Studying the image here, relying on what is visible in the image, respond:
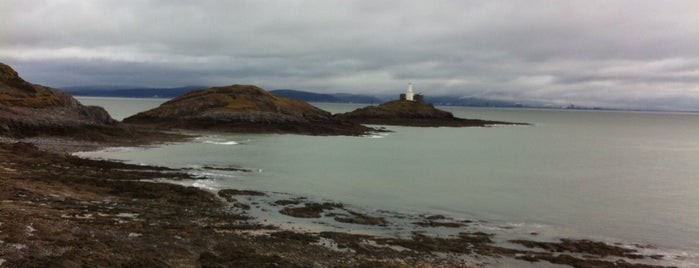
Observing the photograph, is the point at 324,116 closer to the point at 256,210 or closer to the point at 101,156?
the point at 101,156

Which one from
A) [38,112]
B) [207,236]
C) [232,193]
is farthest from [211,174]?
[38,112]

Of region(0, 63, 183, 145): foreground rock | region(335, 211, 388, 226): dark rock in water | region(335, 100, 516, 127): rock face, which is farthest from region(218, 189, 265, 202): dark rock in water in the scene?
region(335, 100, 516, 127): rock face

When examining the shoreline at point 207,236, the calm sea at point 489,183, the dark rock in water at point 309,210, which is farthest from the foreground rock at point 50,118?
the dark rock in water at point 309,210

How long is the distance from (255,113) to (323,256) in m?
67.9

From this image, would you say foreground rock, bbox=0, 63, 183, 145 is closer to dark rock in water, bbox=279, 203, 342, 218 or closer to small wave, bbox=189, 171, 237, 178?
small wave, bbox=189, 171, 237, 178

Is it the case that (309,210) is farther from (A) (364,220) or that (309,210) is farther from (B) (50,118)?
(B) (50,118)

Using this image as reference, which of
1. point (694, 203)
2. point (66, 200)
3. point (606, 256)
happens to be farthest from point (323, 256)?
point (694, 203)

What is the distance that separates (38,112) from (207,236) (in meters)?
40.5

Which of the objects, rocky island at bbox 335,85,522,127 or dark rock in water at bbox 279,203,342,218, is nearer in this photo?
dark rock in water at bbox 279,203,342,218

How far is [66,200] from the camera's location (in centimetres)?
1869

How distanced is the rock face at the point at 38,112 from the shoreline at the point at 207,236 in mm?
21884

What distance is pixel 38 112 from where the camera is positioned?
46.8 m

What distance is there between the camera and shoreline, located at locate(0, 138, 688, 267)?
1237cm

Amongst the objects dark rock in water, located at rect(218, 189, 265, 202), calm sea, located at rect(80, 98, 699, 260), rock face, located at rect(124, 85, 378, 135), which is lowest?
calm sea, located at rect(80, 98, 699, 260)
